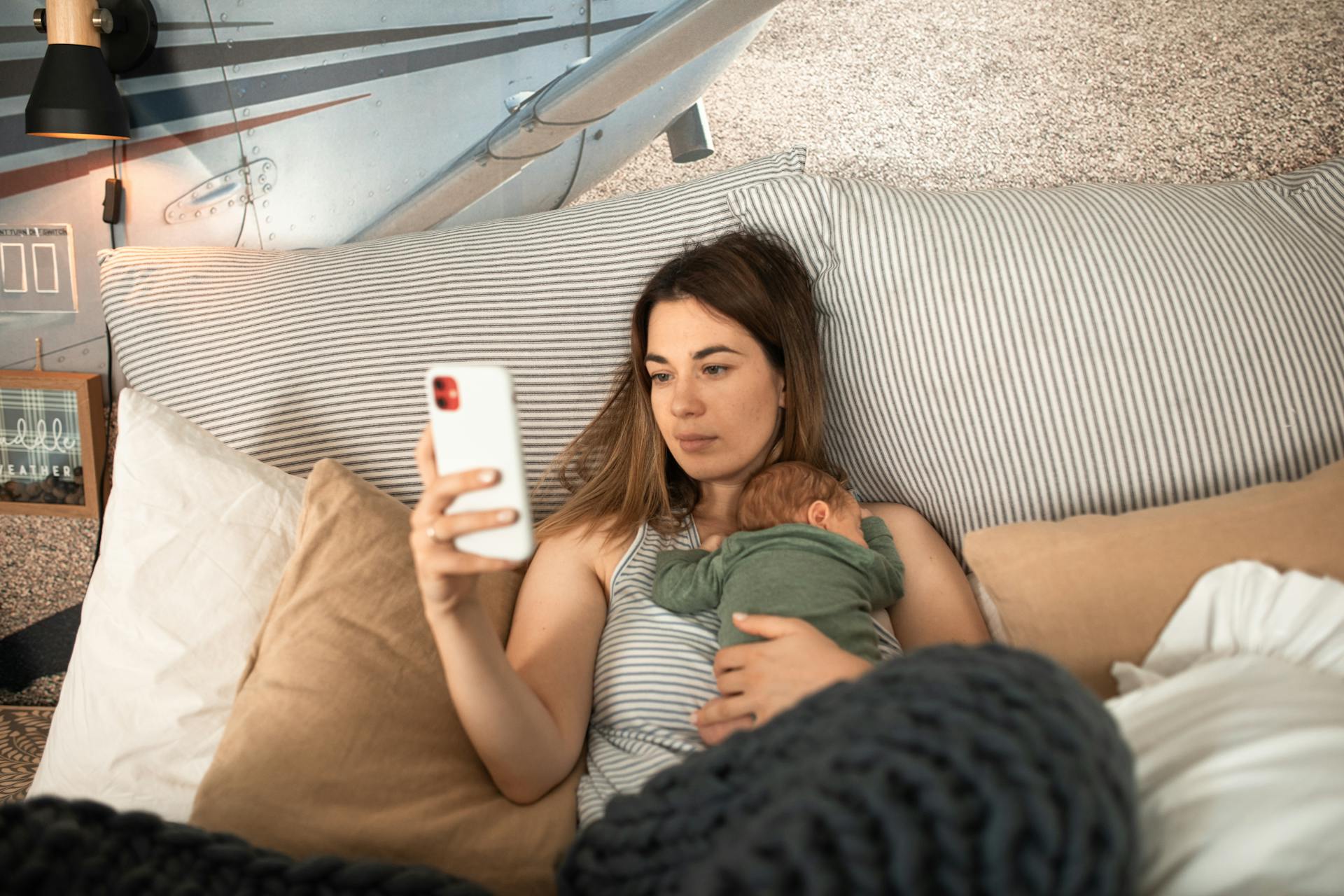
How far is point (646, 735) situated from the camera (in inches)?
40.1

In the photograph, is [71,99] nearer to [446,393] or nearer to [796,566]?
[446,393]

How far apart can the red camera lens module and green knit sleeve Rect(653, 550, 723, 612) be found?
473mm

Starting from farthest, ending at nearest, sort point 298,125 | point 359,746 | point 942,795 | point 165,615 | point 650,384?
point 298,125 → point 650,384 → point 165,615 → point 359,746 → point 942,795

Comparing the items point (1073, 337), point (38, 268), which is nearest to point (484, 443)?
point (1073, 337)

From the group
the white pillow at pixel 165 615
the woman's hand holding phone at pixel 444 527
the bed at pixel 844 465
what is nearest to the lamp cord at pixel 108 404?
the bed at pixel 844 465

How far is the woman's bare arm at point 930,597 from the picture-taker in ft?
3.77

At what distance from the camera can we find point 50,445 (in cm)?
182

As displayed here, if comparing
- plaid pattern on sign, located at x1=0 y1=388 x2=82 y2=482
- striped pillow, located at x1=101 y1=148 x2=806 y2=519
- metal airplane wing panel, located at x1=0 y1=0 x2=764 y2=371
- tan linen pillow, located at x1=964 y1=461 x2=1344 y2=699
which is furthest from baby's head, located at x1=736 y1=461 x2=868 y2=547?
plaid pattern on sign, located at x1=0 y1=388 x2=82 y2=482

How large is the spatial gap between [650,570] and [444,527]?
512mm

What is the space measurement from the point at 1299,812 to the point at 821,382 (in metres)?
0.80

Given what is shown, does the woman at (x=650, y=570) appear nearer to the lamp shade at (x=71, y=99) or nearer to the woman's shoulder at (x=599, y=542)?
the woman's shoulder at (x=599, y=542)

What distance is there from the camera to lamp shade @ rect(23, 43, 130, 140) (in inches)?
60.6

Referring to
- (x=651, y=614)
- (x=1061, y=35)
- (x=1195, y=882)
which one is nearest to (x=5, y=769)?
(x=651, y=614)

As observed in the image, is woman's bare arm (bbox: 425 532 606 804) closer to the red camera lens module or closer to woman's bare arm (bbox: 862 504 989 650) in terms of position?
the red camera lens module
